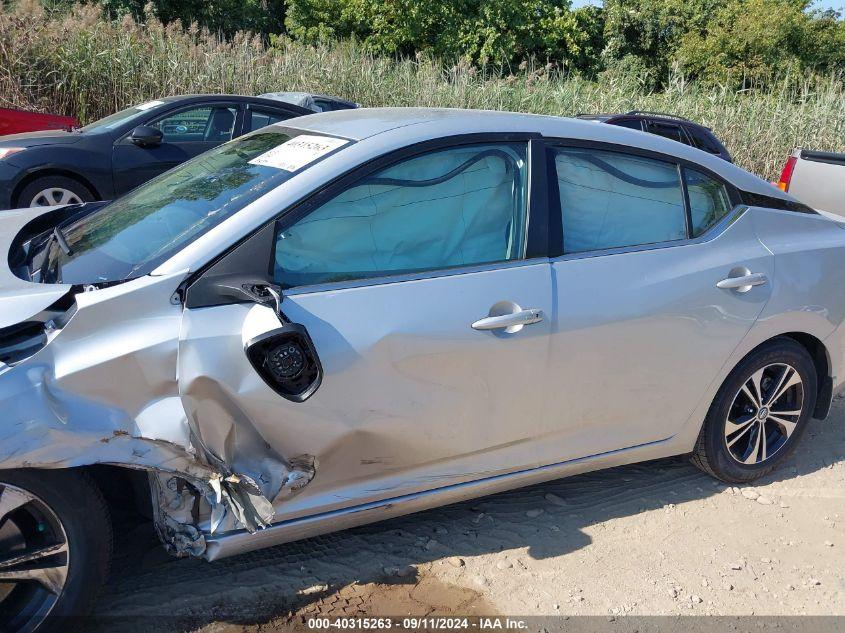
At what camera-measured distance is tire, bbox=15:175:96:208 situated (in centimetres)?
783

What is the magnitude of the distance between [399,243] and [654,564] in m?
1.69

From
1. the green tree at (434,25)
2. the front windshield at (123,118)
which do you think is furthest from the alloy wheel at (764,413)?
the green tree at (434,25)

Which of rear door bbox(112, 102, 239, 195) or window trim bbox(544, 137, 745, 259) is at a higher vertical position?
window trim bbox(544, 137, 745, 259)

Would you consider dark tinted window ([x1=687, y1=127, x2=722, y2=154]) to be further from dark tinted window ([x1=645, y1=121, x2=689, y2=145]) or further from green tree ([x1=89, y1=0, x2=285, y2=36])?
green tree ([x1=89, y1=0, x2=285, y2=36])

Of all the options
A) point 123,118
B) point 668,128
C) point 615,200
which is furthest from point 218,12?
point 615,200

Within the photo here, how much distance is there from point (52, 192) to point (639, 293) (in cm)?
630

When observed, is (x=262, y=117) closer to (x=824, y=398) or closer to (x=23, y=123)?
(x=23, y=123)

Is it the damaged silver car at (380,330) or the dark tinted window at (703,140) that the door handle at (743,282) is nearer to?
the damaged silver car at (380,330)

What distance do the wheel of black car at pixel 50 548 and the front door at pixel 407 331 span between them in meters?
0.49

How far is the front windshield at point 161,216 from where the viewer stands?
2943 millimetres

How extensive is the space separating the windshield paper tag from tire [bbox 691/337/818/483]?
2076mm

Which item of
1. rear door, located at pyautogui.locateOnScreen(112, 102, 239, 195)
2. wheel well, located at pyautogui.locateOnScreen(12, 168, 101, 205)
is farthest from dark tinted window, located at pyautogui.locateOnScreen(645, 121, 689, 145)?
wheel well, located at pyautogui.locateOnScreen(12, 168, 101, 205)

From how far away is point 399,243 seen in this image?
3125mm

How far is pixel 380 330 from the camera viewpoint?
2928 mm
